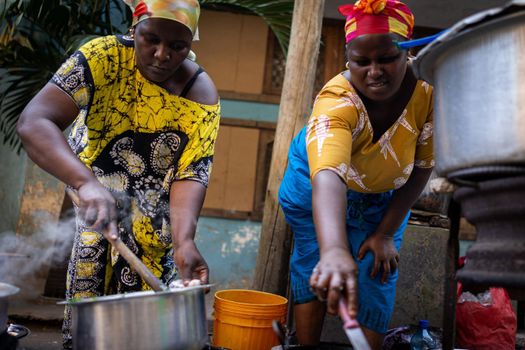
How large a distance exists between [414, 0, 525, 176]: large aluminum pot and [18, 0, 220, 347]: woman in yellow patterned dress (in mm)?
1205

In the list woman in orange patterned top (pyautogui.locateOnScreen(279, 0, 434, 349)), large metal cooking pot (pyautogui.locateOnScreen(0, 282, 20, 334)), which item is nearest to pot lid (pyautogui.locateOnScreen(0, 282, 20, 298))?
large metal cooking pot (pyautogui.locateOnScreen(0, 282, 20, 334))

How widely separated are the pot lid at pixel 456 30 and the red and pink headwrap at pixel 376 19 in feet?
1.47

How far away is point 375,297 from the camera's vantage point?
301 cm

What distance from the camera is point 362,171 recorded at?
2.70 metres

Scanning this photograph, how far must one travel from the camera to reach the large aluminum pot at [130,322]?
166cm

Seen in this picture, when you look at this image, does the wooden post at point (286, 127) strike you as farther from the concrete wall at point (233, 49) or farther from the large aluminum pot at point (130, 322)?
the concrete wall at point (233, 49)

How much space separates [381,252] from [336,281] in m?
1.30

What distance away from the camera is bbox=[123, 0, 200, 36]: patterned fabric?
8.32 ft

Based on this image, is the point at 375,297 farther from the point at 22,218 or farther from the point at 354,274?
the point at 22,218

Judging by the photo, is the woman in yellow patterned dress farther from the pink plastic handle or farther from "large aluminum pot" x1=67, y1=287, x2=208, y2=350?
the pink plastic handle

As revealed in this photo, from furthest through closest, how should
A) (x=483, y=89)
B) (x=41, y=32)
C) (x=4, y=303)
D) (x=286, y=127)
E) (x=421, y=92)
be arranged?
1. (x=41, y=32)
2. (x=286, y=127)
3. (x=421, y=92)
4. (x=4, y=303)
5. (x=483, y=89)

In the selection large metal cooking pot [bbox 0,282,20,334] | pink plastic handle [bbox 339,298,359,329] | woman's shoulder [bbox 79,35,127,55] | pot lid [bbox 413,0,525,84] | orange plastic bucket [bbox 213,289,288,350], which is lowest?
orange plastic bucket [bbox 213,289,288,350]

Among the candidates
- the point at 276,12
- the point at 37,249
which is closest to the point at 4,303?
the point at 276,12

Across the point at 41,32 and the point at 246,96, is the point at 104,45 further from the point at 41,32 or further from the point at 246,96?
the point at 246,96
